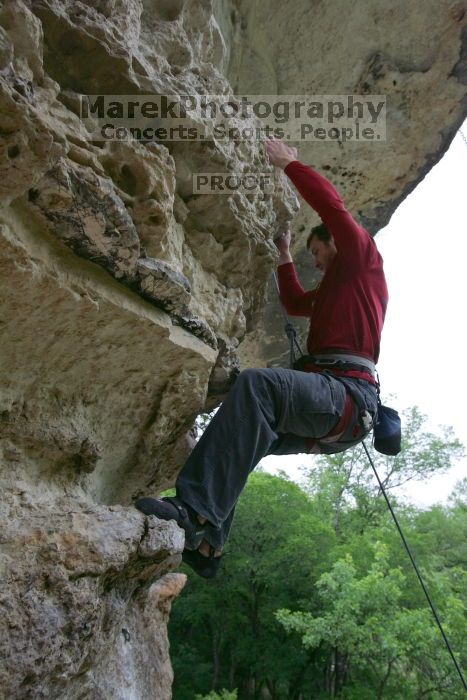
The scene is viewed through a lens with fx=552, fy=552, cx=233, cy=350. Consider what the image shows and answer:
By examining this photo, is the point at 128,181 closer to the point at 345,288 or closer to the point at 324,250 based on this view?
the point at 345,288

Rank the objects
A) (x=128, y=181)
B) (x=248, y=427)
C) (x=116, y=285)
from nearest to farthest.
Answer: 1. (x=116, y=285)
2. (x=248, y=427)
3. (x=128, y=181)

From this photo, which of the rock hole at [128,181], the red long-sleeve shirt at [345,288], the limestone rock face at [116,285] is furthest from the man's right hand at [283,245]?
the rock hole at [128,181]

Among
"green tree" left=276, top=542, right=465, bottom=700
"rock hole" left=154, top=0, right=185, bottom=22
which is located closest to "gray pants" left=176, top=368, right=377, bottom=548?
"rock hole" left=154, top=0, right=185, bottom=22

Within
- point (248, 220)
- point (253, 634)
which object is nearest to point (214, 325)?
point (248, 220)

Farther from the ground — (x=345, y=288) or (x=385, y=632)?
(x=345, y=288)

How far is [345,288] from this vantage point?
347cm

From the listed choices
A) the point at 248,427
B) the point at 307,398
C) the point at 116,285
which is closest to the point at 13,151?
the point at 116,285

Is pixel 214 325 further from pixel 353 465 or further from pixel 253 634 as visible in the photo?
pixel 353 465

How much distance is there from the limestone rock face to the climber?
213mm

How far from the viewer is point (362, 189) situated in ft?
17.8

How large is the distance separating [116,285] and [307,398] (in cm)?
111

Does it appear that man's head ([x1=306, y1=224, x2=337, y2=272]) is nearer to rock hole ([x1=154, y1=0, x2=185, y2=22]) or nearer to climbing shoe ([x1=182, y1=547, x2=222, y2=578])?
rock hole ([x1=154, y1=0, x2=185, y2=22])

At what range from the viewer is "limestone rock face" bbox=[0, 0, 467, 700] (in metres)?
1.93

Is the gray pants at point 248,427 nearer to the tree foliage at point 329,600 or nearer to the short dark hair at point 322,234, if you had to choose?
the short dark hair at point 322,234
